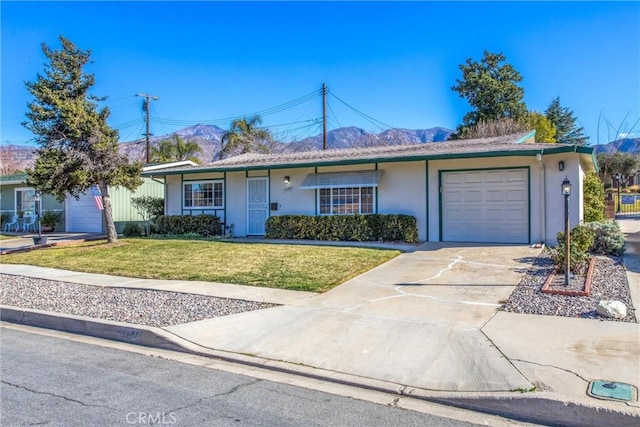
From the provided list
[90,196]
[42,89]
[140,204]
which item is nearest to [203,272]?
[42,89]

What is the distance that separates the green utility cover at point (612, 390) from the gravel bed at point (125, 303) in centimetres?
A: 453

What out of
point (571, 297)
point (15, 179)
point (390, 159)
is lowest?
point (571, 297)

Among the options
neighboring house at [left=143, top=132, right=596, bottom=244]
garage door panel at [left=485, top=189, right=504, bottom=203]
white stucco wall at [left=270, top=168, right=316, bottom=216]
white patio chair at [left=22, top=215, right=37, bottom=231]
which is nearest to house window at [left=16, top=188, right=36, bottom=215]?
white patio chair at [left=22, top=215, right=37, bottom=231]

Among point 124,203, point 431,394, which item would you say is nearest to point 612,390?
point 431,394

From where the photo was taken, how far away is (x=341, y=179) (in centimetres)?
1549

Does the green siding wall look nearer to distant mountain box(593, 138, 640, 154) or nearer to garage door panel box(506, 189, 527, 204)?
garage door panel box(506, 189, 527, 204)

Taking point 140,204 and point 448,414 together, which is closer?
point 448,414

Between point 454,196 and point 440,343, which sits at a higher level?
point 454,196

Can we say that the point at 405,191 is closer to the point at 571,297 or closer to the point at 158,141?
the point at 571,297

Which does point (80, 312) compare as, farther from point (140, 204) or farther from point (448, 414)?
point (140, 204)

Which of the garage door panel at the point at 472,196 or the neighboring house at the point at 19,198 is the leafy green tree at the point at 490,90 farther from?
the neighboring house at the point at 19,198

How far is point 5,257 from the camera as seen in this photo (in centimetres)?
1423

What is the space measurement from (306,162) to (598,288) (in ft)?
32.1

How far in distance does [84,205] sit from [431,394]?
2362cm
